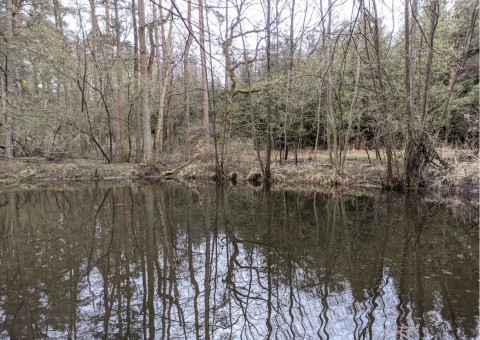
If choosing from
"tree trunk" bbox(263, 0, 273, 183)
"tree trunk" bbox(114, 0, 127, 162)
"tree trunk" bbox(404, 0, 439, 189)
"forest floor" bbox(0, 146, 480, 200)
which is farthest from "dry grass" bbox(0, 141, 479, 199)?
"tree trunk" bbox(114, 0, 127, 162)

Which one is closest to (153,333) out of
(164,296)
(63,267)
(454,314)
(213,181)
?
(164,296)

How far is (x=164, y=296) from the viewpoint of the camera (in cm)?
367

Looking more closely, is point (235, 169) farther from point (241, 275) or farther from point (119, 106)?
point (241, 275)

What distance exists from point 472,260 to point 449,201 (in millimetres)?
5141

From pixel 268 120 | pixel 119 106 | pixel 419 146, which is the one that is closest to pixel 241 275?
pixel 419 146

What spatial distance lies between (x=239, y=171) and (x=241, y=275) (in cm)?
1154

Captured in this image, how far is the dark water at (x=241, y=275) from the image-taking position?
10.2 ft

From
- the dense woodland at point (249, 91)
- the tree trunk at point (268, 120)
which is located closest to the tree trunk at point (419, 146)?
the dense woodland at point (249, 91)

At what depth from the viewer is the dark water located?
3109mm

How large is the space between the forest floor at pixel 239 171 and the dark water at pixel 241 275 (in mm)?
3129

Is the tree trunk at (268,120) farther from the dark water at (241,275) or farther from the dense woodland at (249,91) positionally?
the dark water at (241,275)

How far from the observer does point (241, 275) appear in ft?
14.2

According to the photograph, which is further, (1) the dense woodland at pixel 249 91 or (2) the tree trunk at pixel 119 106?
(2) the tree trunk at pixel 119 106

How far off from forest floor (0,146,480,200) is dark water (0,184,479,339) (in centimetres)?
313
